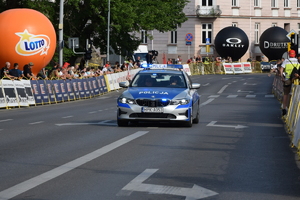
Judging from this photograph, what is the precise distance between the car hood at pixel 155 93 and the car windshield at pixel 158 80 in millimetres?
508

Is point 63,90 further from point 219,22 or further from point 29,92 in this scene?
point 219,22

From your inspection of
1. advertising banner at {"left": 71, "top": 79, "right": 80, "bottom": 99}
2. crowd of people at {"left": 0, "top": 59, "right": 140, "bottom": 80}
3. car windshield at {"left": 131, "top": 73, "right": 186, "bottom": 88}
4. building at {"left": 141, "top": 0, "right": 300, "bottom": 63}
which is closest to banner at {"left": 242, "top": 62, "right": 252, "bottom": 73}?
building at {"left": 141, "top": 0, "right": 300, "bottom": 63}

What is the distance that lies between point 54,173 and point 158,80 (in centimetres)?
934

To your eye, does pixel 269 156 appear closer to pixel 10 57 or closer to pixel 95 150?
pixel 95 150

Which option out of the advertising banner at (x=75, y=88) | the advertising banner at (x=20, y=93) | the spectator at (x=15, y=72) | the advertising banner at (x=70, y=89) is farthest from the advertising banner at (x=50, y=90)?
the advertising banner at (x=75, y=88)

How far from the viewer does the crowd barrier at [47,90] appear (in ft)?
96.1

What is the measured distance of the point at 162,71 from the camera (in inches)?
777

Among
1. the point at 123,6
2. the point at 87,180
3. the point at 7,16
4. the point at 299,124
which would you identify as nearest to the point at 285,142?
the point at 299,124

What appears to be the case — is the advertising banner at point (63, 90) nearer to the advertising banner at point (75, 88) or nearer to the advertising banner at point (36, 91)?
the advertising banner at point (75, 88)

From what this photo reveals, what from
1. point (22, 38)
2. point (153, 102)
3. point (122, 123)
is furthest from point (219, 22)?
point (153, 102)

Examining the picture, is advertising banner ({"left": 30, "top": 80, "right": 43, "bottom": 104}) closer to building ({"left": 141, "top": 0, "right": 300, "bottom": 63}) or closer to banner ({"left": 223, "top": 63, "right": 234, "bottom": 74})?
banner ({"left": 223, "top": 63, "right": 234, "bottom": 74})

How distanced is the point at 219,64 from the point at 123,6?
21405 millimetres

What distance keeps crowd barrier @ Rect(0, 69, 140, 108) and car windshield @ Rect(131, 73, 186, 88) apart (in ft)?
35.2

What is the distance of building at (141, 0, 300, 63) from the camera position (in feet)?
271
